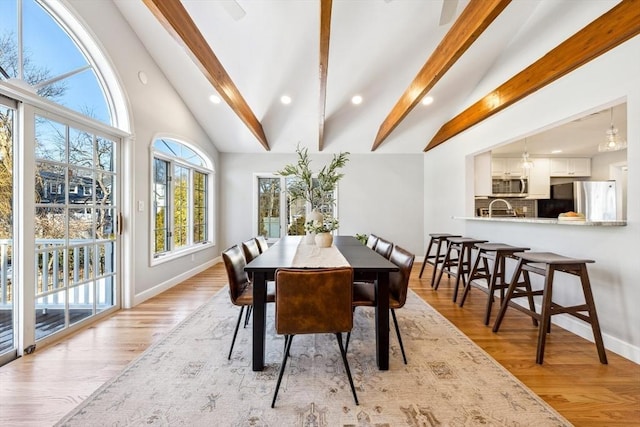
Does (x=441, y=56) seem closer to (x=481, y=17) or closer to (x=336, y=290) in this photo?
(x=481, y=17)

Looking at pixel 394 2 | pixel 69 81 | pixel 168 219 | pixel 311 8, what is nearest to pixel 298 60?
pixel 311 8

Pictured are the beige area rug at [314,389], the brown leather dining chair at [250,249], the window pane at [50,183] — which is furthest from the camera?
the brown leather dining chair at [250,249]

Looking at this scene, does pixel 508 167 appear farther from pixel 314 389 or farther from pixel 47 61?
Result: pixel 47 61

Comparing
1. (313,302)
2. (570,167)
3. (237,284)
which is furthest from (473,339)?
(570,167)

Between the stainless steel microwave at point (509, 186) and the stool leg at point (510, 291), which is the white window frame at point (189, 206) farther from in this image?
the stainless steel microwave at point (509, 186)

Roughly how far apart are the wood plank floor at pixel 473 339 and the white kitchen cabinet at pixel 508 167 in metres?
3.30

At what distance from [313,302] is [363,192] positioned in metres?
4.57

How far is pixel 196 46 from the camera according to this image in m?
2.77

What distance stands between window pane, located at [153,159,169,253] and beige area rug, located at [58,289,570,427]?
2027 mm

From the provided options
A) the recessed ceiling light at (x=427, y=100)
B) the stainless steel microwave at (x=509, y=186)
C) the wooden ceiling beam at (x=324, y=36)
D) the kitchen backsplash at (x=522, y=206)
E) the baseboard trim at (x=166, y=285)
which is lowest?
the baseboard trim at (x=166, y=285)

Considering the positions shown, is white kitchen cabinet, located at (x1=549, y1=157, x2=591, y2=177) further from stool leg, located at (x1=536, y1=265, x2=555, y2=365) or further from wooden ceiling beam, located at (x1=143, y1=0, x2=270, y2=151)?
wooden ceiling beam, located at (x1=143, y1=0, x2=270, y2=151)

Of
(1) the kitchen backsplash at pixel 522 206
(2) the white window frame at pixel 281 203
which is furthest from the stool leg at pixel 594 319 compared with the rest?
(2) the white window frame at pixel 281 203

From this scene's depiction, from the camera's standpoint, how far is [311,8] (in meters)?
2.89

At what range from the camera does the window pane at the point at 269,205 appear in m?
6.06
